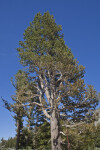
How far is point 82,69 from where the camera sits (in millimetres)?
12828

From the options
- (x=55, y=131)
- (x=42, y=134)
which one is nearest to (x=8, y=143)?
(x=42, y=134)

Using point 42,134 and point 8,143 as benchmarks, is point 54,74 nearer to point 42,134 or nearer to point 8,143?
point 42,134

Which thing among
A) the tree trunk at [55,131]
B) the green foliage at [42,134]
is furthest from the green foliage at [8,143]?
the green foliage at [42,134]

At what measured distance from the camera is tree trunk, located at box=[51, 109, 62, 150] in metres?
9.75

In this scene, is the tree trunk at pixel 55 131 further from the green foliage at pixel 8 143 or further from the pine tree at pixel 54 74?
the green foliage at pixel 8 143

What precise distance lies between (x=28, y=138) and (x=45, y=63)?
1420cm

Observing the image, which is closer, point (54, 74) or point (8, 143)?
point (54, 74)

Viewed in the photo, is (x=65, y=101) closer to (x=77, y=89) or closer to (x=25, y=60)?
(x=77, y=89)

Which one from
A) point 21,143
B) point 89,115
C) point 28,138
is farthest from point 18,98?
point 21,143

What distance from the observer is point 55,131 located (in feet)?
33.9

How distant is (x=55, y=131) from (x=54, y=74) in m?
4.68

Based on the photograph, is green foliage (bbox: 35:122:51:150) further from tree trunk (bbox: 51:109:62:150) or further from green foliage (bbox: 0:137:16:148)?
tree trunk (bbox: 51:109:62:150)

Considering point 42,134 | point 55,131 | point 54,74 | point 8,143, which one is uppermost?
point 54,74

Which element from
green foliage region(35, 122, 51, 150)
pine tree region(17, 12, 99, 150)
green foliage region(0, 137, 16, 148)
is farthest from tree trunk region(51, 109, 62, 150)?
green foliage region(35, 122, 51, 150)
